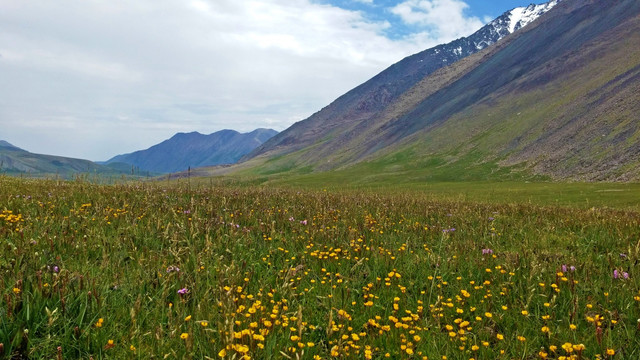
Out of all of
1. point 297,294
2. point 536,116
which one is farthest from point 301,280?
point 536,116

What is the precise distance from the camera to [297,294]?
14.2 ft

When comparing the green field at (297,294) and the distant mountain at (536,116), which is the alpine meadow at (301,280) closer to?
the green field at (297,294)

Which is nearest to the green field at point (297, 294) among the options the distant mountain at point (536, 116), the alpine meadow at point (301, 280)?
the alpine meadow at point (301, 280)

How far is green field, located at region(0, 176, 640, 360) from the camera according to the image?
3.22 metres

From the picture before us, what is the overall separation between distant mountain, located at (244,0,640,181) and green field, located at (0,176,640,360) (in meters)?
61.8

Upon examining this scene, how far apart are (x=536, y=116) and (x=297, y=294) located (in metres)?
109

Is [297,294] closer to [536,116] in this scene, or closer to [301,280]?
[301,280]

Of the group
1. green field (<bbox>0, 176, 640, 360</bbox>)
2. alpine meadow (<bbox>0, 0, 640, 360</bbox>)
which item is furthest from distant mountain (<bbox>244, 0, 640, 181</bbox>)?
green field (<bbox>0, 176, 640, 360</bbox>)

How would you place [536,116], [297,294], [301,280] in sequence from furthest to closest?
[536,116] → [301,280] → [297,294]

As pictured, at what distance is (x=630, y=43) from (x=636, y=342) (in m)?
134

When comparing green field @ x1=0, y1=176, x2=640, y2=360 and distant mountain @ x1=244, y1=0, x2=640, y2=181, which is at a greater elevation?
distant mountain @ x1=244, y1=0, x2=640, y2=181

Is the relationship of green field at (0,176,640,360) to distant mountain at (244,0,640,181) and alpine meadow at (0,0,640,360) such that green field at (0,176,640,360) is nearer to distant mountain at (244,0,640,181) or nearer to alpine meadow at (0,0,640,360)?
alpine meadow at (0,0,640,360)

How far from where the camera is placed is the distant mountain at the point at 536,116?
7088 cm

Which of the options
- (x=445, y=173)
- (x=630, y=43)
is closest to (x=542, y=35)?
(x=630, y=43)
